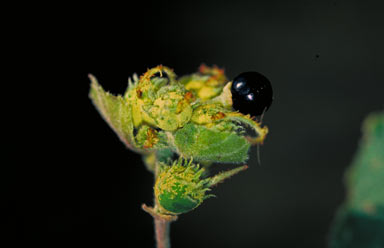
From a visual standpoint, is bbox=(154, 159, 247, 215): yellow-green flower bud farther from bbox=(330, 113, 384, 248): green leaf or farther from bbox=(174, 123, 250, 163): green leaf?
bbox=(330, 113, 384, 248): green leaf

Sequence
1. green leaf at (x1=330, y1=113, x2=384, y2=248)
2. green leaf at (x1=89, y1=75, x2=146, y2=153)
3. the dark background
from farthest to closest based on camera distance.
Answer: the dark background → green leaf at (x1=330, y1=113, x2=384, y2=248) → green leaf at (x1=89, y1=75, x2=146, y2=153)

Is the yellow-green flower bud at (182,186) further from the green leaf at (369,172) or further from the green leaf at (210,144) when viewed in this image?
the green leaf at (369,172)

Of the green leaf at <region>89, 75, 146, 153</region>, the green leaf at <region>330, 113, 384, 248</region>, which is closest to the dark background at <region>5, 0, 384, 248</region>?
the green leaf at <region>330, 113, 384, 248</region>

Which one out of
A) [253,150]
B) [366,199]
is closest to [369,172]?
[366,199]

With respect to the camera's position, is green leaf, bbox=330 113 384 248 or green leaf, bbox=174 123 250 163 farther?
green leaf, bbox=330 113 384 248

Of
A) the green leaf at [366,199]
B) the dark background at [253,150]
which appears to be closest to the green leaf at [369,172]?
the green leaf at [366,199]

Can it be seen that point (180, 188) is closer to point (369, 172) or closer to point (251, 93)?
point (251, 93)

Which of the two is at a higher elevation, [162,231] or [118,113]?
[118,113]
